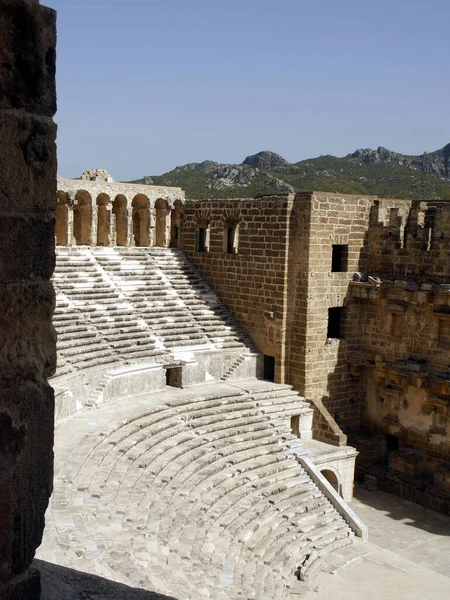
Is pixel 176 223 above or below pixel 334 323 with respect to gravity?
above

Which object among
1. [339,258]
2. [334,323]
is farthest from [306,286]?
[334,323]

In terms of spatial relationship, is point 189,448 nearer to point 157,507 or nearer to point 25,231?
point 157,507

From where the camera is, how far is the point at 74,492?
899 centimetres

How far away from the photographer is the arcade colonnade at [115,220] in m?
17.1

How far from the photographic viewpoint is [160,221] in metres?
19.3

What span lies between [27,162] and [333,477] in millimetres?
13891

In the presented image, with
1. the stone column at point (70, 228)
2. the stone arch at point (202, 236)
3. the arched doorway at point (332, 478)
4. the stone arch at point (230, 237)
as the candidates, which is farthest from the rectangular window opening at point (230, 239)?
the arched doorway at point (332, 478)

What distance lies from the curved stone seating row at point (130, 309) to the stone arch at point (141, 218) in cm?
53

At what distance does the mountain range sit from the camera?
39.8 meters

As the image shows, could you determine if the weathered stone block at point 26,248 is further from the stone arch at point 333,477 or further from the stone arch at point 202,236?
A: the stone arch at point 202,236

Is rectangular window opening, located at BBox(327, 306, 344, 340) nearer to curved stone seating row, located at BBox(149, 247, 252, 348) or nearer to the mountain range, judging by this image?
curved stone seating row, located at BBox(149, 247, 252, 348)

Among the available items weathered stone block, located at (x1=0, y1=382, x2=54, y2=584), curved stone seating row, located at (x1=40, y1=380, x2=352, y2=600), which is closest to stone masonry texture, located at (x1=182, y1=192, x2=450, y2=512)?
curved stone seating row, located at (x1=40, y1=380, x2=352, y2=600)

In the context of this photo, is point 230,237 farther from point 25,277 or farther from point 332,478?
point 25,277

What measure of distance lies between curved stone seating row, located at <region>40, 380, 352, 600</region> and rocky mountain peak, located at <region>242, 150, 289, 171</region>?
37.0m
